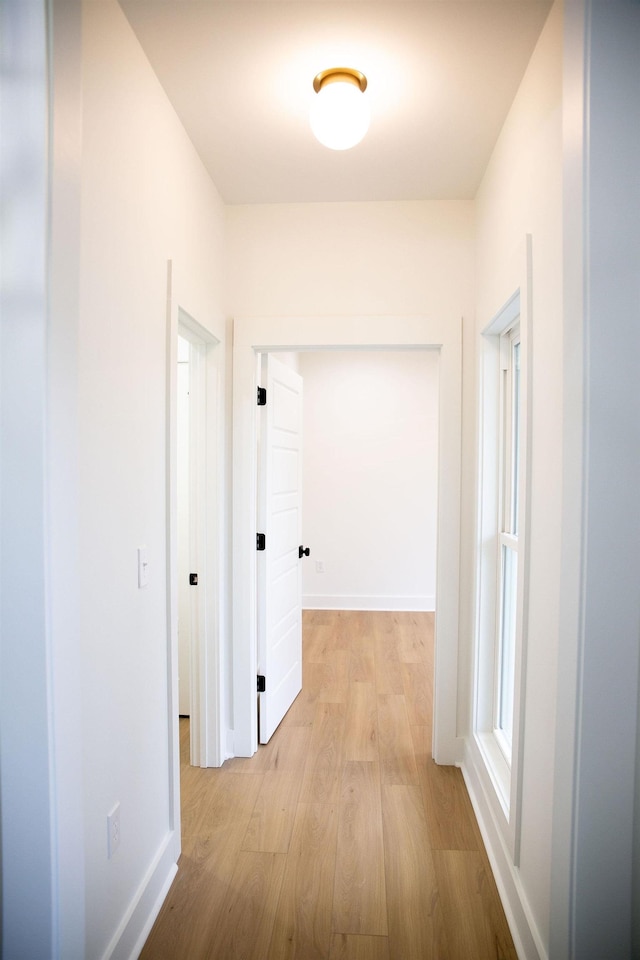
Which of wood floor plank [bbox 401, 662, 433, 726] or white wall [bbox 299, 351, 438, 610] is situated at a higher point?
white wall [bbox 299, 351, 438, 610]

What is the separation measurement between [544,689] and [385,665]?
2.48m

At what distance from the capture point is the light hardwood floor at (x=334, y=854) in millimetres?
1594

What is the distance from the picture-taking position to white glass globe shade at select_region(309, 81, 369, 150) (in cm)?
160

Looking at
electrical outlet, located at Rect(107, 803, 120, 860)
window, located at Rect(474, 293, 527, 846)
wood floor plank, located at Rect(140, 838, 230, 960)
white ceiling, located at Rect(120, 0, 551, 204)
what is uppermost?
white ceiling, located at Rect(120, 0, 551, 204)

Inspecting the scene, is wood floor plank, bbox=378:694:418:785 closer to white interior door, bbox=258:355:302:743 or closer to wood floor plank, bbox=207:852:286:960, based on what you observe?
white interior door, bbox=258:355:302:743

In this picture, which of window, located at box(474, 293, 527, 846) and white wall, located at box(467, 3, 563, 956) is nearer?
white wall, located at box(467, 3, 563, 956)

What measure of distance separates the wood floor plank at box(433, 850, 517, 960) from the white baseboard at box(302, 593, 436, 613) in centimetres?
326

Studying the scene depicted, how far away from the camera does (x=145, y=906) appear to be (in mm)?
1613

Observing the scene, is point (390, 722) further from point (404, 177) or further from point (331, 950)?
point (404, 177)

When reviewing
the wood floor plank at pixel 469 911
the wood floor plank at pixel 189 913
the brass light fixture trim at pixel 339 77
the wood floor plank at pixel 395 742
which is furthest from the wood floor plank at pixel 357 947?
the brass light fixture trim at pixel 339 77

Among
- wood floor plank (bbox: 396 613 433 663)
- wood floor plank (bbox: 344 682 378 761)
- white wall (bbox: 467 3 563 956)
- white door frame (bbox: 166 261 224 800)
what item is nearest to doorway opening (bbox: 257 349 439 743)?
wood floor plank (bbox: 396 613 433 663)

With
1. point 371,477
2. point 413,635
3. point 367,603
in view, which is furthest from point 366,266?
point 367,603

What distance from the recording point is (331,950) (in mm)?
1559

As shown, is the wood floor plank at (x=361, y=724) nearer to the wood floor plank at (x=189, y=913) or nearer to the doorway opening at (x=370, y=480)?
the wood floor plank at (x=189, y=913)
